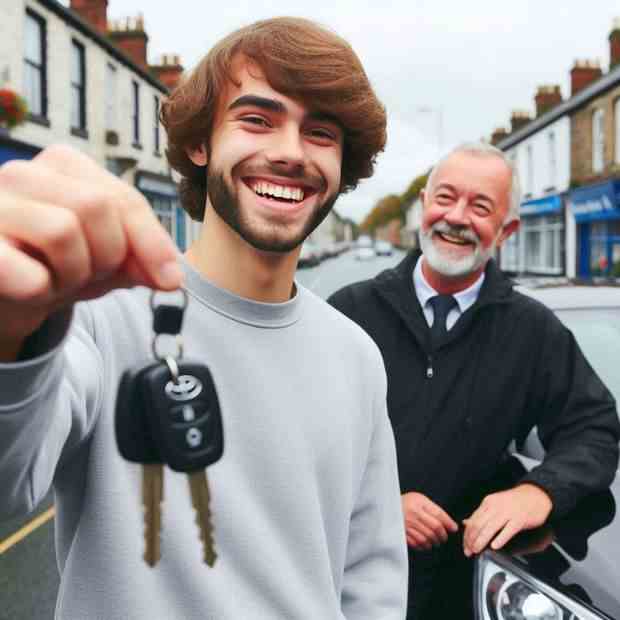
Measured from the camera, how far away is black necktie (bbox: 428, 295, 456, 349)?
2582 millimetres

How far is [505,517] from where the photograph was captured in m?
2.04

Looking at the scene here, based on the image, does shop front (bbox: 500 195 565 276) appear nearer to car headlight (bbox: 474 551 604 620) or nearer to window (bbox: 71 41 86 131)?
window (bbox: 71 41 86 131)

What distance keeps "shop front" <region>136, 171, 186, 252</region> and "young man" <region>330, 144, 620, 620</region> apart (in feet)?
67.9

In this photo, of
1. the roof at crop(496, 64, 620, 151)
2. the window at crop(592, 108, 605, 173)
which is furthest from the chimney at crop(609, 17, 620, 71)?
the window at crop(592, 108, 605, 173)

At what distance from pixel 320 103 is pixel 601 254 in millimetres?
23768

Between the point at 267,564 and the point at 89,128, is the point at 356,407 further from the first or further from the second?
the point at 89,128

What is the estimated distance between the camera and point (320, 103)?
59.5 inches

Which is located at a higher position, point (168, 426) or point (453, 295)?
point (453, 295)

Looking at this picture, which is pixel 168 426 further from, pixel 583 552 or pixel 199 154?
pixel 583 552

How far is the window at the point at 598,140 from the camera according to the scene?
23.0 metres

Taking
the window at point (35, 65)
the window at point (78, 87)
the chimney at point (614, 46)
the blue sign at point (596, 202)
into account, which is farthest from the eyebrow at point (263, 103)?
the chimney at point (614, 46)

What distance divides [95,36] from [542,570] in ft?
62.0

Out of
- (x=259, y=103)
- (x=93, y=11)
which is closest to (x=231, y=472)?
(x=259, y=103)

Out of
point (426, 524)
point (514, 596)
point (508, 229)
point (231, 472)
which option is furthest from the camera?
point (508, 229)
